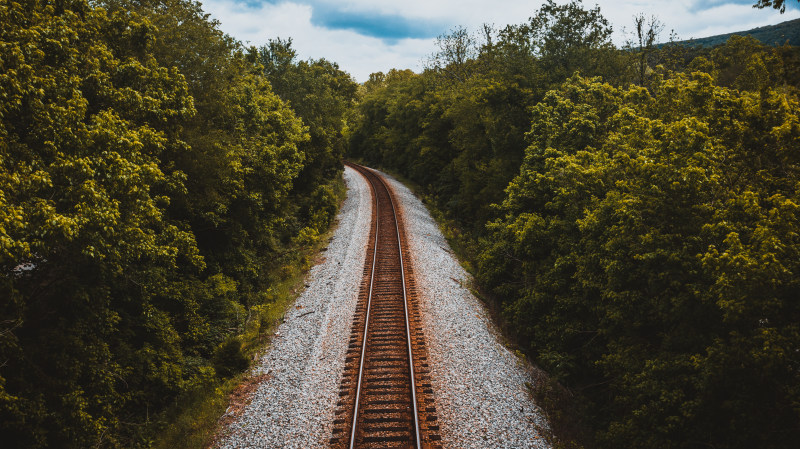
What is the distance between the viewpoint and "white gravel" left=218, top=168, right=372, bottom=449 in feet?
26.9

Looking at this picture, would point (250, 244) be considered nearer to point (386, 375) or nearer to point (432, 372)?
point (386, 375)

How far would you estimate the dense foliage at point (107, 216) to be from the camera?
6.52 metres

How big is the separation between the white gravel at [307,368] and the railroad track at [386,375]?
0.36m

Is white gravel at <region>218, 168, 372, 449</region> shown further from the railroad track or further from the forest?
the forest

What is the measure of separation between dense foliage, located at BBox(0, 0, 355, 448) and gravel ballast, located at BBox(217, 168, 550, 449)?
6.49ft

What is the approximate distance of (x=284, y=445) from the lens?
310 inches

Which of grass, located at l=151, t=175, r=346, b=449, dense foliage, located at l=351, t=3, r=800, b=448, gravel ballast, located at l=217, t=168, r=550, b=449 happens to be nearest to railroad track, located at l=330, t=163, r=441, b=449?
gravel ballast, located at l=217, t=168, r=550, b=449

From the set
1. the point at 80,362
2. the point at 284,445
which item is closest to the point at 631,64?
the point at 284,445

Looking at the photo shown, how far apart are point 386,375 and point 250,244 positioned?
1060 cm

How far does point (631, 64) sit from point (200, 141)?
24854mm

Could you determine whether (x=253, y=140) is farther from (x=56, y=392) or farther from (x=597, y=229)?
(x=597, y=229)

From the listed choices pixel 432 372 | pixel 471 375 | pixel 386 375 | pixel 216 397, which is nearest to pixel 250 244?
pixel 216 397

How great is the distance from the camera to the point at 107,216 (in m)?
6.64

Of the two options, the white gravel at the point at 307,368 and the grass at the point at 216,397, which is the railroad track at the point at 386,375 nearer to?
the white gravel at the point at 307,368
